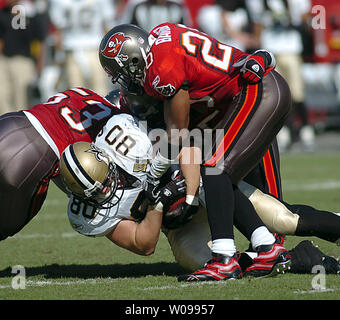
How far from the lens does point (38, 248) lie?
5.44 meters

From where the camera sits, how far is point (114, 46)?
4.59 metres

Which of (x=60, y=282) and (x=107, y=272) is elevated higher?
(x=60, y=282)

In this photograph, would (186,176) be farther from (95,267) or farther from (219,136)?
(95,267)

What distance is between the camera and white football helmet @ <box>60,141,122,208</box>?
4125mm

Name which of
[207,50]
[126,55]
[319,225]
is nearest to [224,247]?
[319,225]

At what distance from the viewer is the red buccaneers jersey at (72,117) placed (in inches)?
183

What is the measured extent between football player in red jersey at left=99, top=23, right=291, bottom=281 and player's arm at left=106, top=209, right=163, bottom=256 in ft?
0.86

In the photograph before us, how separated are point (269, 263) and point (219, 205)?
40 cm

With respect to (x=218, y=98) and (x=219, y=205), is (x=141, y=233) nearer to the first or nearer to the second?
(x=219, y=205)

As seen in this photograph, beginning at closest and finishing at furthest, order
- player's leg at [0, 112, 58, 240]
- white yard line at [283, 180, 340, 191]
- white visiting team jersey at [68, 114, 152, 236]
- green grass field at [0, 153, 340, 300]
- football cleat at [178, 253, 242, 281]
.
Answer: green grass field at [0, 153, 340, 300] → football cleat at [178, 253, 242, 281] → white visiting team jersey at [68, 114, 152, 236] → player's leg at [0, 112, 58, 240] → white yard line at [283, 180, 340, 191]

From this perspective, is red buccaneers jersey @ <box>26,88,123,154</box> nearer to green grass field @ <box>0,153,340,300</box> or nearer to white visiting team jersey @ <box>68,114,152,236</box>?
white visiting team jersey @ <box>68,114,152,236</box>

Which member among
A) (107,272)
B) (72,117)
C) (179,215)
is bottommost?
(107,272)

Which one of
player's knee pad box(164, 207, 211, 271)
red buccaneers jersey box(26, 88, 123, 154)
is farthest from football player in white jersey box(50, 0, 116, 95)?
player's knee pad box(164, 207, 211, 271)

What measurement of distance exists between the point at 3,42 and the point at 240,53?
21.7 ft
